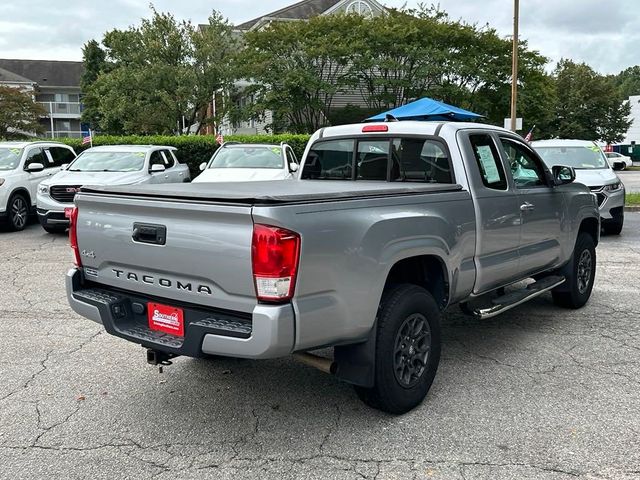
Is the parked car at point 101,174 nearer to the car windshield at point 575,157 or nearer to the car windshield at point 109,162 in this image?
the car windshield at point 109,162

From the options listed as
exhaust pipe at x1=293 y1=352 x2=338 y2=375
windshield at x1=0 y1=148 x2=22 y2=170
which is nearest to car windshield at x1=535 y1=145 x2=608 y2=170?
exhaust pipe at x1=293 y1=352 x2=338 y2=375

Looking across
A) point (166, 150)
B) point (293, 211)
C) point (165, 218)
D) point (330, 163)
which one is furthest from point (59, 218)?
point (293, 211)

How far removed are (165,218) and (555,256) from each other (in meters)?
3.94

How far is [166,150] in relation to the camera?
45.2 feet

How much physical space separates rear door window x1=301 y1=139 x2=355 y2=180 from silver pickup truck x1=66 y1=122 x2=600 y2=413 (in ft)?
0.63

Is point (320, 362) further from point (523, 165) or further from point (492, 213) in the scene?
point (523, 165)

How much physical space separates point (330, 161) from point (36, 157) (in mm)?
10022

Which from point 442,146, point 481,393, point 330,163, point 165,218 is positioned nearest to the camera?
point 165,218

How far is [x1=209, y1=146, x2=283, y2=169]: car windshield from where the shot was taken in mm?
13000

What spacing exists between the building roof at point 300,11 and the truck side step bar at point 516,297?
30.5 m

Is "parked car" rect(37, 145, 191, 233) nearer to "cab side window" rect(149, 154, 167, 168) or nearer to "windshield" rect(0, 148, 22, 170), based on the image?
"cab side window" rect(149, 154, 167, 168)

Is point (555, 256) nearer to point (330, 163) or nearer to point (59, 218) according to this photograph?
point (330, 163)

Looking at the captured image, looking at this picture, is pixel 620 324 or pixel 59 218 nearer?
pixel 620 324

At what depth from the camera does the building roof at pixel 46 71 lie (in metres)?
68.0
